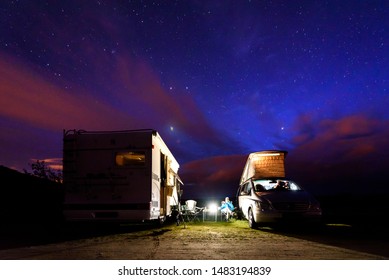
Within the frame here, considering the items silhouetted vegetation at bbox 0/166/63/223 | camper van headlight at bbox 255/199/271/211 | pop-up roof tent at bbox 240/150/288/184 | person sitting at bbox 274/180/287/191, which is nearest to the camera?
camper van headlight at bbox 255/199/271/211

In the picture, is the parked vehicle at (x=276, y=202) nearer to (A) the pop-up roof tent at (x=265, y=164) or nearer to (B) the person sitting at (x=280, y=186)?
(B) the person sitting at (x=280, y=186)

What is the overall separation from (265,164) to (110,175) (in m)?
8.75

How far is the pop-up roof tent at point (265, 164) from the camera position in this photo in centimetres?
1609

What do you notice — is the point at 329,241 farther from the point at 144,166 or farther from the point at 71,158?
the point at 71,158

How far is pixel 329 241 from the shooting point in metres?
7.79

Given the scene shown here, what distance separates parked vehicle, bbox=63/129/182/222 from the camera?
959 cm

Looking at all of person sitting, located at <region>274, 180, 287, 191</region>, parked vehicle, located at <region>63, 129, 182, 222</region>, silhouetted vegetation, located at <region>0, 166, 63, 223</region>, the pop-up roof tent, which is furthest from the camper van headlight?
silhouetted vegetation, located at <region>0, 166, 63, 223</region>

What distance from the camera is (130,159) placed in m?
9.94

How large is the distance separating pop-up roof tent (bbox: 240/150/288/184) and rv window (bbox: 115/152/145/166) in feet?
23.6

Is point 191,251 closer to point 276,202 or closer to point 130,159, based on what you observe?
point 130,159

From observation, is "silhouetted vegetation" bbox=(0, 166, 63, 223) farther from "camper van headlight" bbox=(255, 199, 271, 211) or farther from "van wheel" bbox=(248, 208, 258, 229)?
"camper van headlight" bbox=(255, 199, 271, 211)

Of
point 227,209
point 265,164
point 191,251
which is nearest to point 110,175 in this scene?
point 191,251
